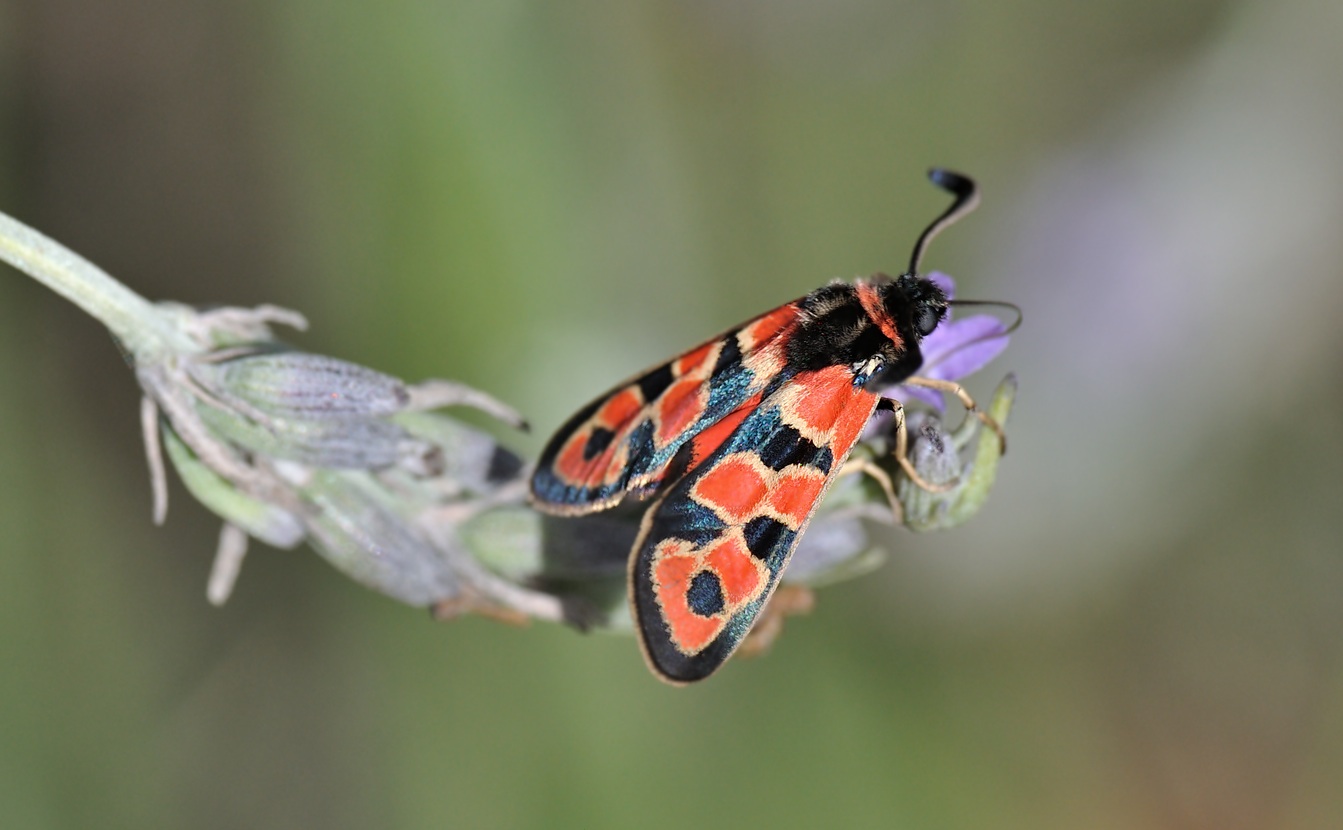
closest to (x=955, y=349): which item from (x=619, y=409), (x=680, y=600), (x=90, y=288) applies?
(x=619, y=409)

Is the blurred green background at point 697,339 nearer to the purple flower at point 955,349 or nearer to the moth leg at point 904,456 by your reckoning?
the purple flower at point 955,349

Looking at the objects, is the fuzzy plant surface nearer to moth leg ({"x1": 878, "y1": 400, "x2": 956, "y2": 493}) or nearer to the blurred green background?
moth leg ({"x1": 878, "y1": 400, "x2": 956, "y2": 493})

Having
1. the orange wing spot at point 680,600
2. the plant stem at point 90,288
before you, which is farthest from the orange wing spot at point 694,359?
the plant stem at point 90,288

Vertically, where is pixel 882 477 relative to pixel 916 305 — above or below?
below

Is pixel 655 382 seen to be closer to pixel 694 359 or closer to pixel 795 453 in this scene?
pixel 694 359

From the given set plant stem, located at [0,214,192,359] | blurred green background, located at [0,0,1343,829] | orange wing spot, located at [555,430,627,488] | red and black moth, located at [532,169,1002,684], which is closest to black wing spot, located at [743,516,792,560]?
red and black moth, located at [532,169,1002,684]
